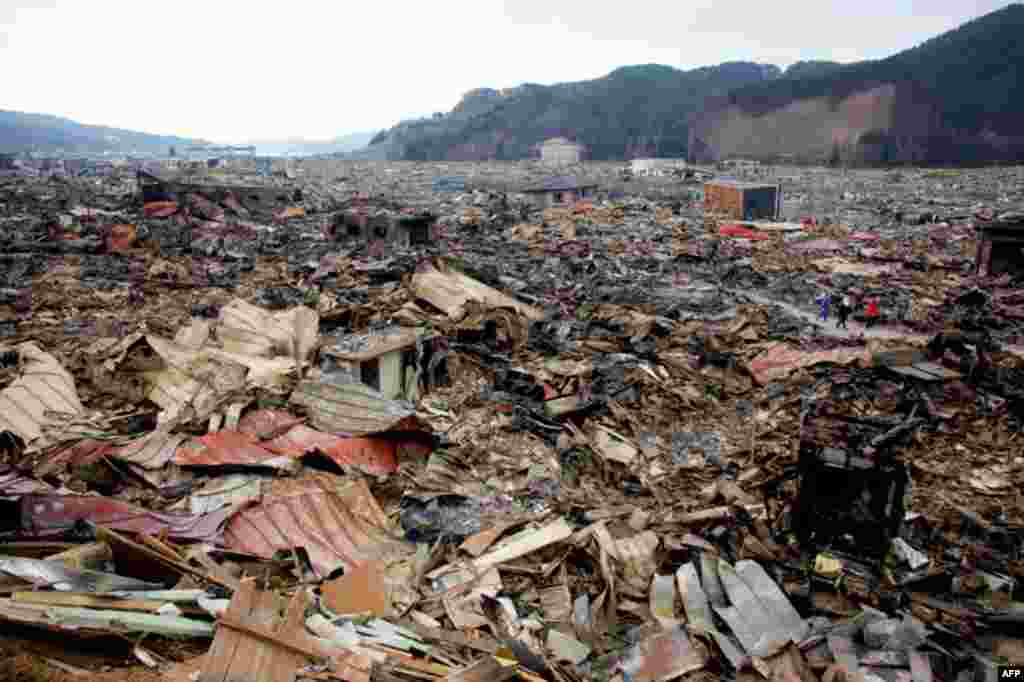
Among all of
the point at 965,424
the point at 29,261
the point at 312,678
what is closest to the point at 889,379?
the point at 965,424

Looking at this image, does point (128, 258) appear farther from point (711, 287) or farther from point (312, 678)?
point (312, 678)

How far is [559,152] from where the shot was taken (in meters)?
71.3

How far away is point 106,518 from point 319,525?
1.35m

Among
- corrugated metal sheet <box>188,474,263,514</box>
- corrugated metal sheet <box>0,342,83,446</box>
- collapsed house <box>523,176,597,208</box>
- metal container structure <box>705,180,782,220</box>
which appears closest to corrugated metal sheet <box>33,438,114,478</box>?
corrugated metal sheet <box>0,342,83,446</box>

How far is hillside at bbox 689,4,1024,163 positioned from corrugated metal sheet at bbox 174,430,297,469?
6345 centimetres

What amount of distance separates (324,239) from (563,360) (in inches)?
522

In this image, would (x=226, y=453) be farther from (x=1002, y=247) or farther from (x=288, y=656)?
(x=1002, y=247)

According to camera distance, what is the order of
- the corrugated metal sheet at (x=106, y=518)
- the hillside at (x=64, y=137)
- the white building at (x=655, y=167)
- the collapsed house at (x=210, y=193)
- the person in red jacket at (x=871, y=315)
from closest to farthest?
the corrugated metal sheet at (x=106, y=518) < the person in red jacket at (x=871, y=315) < the collapsed house at (x=210, y=193) < the white building at (x=655, y=167) < the hillside at (x=64, y=137)

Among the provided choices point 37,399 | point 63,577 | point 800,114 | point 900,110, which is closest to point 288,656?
point 63,577

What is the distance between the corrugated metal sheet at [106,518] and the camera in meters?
4.10

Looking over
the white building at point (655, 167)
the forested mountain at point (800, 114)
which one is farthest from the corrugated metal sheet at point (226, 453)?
the forested mountain at point (800, 114)

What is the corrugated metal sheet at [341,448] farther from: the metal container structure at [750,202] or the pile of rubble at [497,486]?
the metal container structure at [750,202]

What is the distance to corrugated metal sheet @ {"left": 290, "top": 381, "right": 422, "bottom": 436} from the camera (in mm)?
6414

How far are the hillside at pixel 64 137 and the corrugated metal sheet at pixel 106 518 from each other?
112 meters
